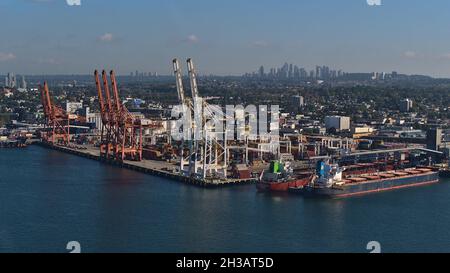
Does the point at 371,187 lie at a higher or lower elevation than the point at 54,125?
lower

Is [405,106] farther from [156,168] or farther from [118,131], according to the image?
[156,168]

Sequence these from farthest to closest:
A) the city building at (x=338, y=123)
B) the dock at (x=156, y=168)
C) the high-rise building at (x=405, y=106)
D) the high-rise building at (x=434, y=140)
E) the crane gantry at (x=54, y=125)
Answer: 1. the high-rise building at (x=405, y=106)
2. the city building at (x=338, y=123)
3. the crane gantry at (x=54, y=125)
4. the high-rise building at (x=434, y=140)
5. the dock at (x=156, y=168)

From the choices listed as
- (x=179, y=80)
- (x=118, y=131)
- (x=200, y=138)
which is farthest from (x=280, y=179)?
(x=118, y=131)

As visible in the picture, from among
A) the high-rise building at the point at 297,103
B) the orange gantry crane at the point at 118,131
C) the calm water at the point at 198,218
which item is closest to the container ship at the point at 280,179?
the calm water at the point at 198,218

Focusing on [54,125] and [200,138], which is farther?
[54,125]

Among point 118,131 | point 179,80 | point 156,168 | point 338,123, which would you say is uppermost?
point 179,80

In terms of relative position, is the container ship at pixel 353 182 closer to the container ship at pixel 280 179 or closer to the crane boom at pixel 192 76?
the container ship at pixel 280 179
